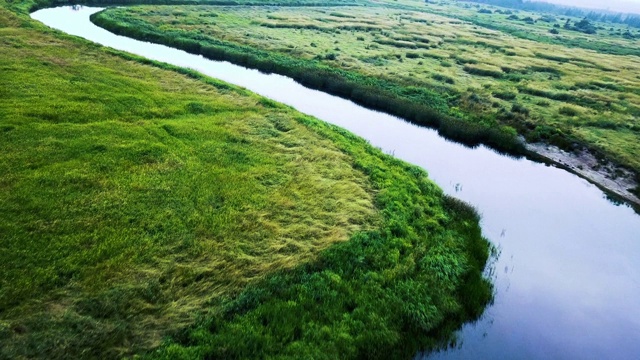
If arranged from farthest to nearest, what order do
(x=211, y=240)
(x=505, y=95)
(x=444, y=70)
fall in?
1. (x=444, y=70)
2. (x=505, y=95)
3. (x=211, y=240)

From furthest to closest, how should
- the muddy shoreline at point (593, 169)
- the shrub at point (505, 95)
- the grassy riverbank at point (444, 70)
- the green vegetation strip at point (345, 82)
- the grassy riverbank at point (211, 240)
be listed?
the shrub at point (505, 95), the grassy riverbank at point (444, 70), the green vegetation strip at point (345, 82), the muddy shoreline at point (593, 169), the grassy riverbank at point (211, 240)

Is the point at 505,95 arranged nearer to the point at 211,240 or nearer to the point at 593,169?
the point at 593,169

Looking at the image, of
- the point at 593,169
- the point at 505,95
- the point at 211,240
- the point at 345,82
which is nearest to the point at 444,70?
the point at 505,95

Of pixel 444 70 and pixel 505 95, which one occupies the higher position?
pixel 444 70

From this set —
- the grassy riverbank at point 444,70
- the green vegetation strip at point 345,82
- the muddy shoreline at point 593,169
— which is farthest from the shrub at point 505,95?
the muddy shoreline at point 593,169

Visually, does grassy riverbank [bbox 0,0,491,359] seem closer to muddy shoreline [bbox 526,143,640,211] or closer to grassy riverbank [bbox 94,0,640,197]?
muddy shoreline [bbox 526,143,640,211]

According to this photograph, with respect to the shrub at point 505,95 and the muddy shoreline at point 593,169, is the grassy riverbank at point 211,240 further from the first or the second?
the shrub at point 505,95
